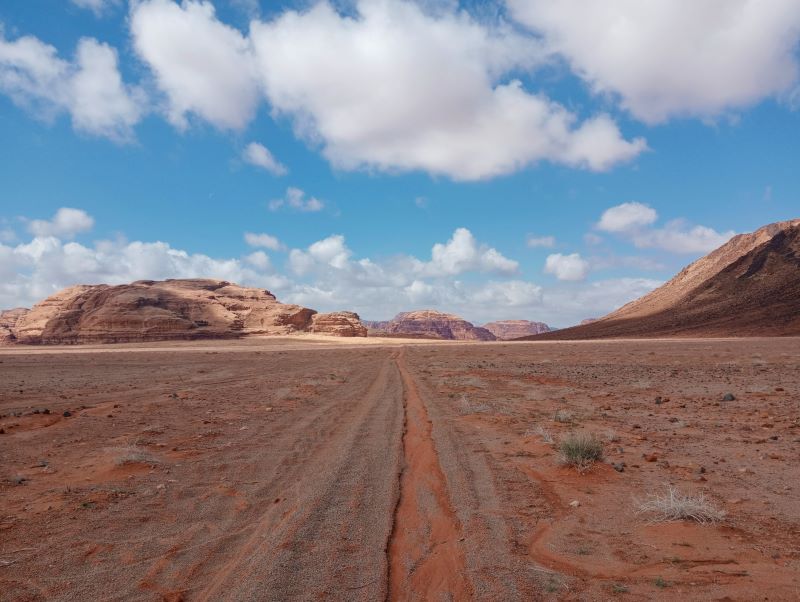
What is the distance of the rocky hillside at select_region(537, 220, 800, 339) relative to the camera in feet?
213

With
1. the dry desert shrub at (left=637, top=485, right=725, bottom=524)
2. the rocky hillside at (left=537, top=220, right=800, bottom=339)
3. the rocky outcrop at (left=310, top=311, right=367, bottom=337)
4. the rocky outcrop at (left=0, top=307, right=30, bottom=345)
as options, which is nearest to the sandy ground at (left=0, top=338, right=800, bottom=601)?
the dry desert shrub at (left=637, top=485, right=725, bottom=524)

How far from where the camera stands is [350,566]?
4.48 m

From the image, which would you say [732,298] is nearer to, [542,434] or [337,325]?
[337,325]

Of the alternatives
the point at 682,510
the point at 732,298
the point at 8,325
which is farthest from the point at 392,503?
the point at 8,325

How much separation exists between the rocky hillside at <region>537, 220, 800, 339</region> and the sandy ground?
62.3m

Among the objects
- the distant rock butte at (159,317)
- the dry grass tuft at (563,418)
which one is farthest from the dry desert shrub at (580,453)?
the distant rock butte at (159,317)

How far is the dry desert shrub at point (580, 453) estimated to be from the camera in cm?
768

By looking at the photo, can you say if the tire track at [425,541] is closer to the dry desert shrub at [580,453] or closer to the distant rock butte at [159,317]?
the dry desert shrub at [580,453]

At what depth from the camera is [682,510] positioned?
5.50m

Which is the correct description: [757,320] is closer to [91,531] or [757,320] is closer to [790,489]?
[790,489]

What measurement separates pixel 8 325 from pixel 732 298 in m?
170

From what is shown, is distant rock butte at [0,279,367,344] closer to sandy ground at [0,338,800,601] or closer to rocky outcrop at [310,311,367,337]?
rocky outcrop at [310,311,367,337]

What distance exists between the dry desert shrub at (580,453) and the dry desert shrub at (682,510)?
1751 mm

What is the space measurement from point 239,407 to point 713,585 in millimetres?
12930
